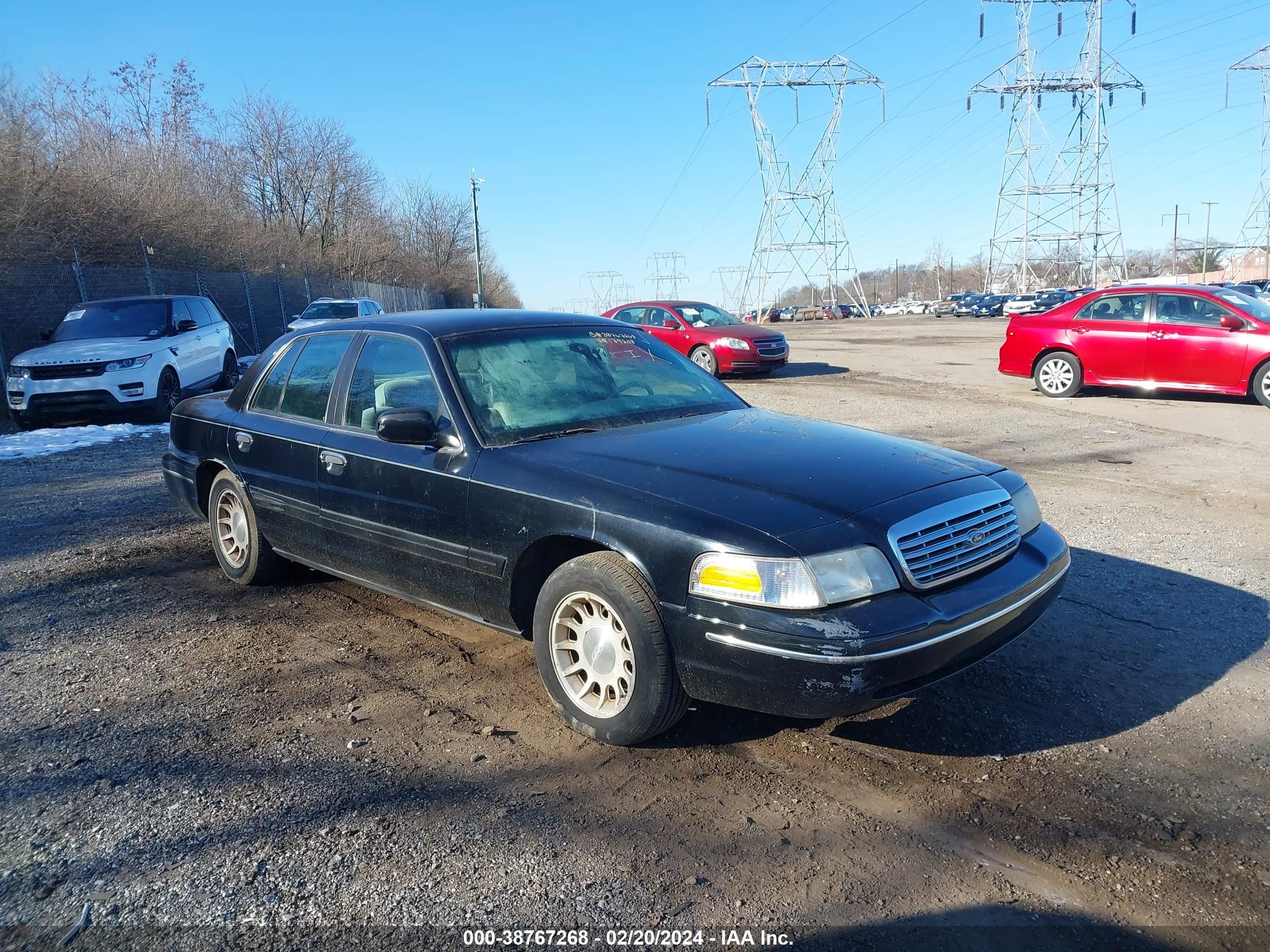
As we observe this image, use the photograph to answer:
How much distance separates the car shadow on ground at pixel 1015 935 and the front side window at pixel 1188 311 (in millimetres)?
11702

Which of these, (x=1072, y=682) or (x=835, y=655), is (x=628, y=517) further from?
(x=1072, y=682)

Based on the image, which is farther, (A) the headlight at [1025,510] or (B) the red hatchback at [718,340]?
(B) the red hatchback at [718,340]

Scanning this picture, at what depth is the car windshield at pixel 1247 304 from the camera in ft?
38.0

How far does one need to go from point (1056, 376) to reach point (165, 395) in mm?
13086

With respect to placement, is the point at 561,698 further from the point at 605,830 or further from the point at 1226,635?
the point at 1226,635

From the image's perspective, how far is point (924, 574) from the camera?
308 centimetres

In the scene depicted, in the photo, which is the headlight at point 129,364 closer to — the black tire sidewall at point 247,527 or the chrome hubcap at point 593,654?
the black tire sidewall at point 247,527

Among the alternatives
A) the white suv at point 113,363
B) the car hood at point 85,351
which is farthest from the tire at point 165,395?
the car hood at point 85,351

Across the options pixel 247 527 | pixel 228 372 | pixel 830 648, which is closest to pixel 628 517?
pixel 830 648

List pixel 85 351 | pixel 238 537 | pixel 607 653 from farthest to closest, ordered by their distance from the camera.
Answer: pixel 85 351, pixel 238 537, pixel 607 653

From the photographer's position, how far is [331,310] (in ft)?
74.7

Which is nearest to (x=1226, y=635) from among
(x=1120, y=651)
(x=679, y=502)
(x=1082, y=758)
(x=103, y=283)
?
(x=1120, y=651)

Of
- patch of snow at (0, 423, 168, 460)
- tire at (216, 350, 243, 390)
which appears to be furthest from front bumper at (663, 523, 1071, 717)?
tire at (216, 350, 243, 390)

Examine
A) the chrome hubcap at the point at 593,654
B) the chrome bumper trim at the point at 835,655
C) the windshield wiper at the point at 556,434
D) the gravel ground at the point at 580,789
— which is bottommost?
the gravel ground at the point at 580,789
